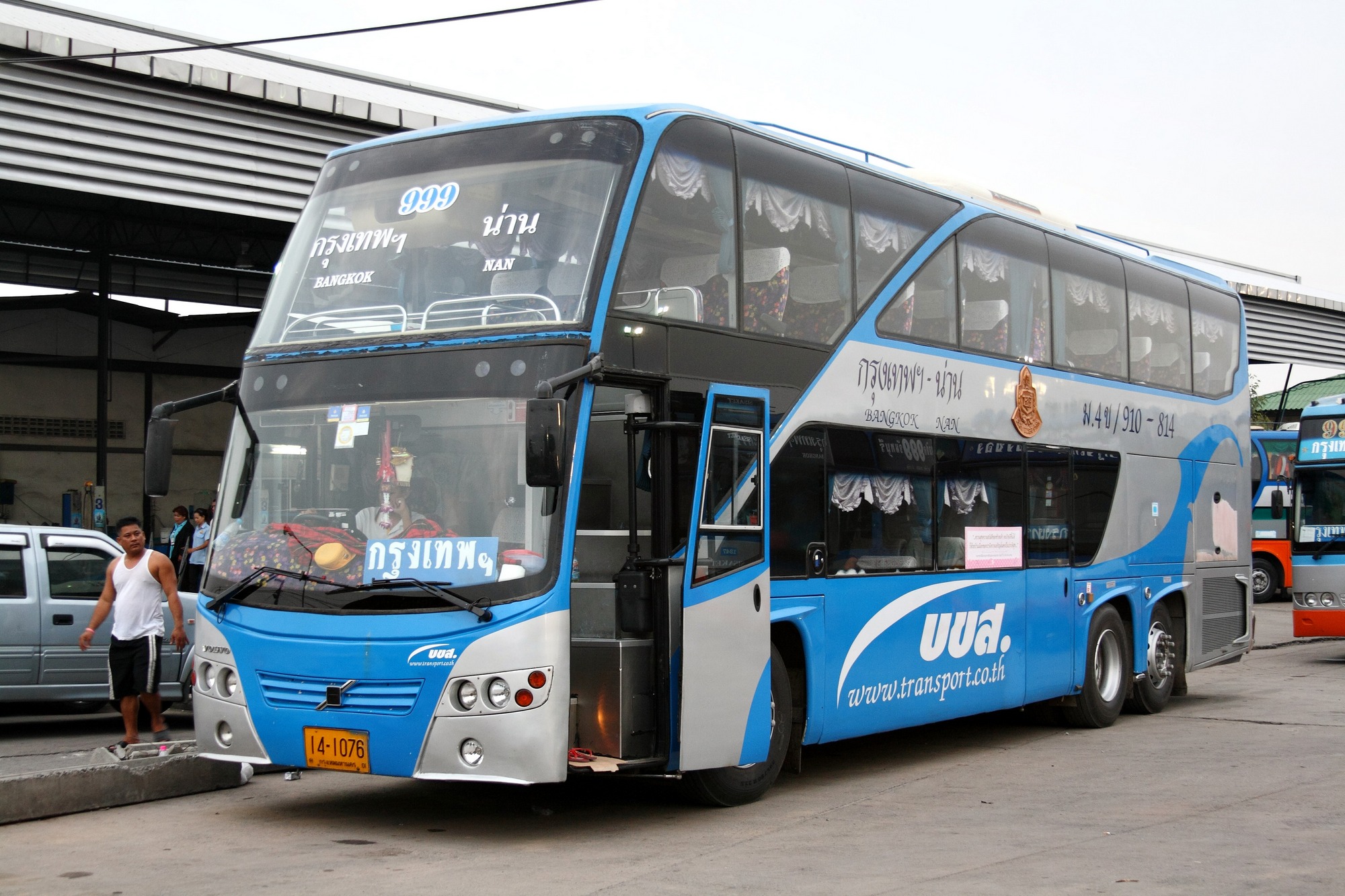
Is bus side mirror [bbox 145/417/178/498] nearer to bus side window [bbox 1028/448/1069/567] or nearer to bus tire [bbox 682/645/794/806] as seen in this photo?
bus tire [bbox 682/645/794/806]

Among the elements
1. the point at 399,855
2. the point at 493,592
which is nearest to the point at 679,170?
the point at 493,592

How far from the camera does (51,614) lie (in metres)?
11.8

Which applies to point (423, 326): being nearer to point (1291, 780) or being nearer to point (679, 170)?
point (679, 170)

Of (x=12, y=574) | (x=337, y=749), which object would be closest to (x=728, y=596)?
(x=337, y=749)

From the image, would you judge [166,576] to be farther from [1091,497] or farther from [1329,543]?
[1329,543]

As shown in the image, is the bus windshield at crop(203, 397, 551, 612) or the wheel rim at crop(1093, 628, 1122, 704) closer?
the bus windshield at crop(203, 397, 551, 612)

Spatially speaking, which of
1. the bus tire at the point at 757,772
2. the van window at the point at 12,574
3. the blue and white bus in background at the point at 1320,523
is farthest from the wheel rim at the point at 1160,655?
the van window at the point at 12,574

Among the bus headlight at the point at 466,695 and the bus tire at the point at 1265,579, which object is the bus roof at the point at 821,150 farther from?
the bus tire at the point at 1265,579

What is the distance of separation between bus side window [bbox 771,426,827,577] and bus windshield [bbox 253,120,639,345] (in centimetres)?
205

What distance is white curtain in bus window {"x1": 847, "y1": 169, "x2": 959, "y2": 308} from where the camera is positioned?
9.92m

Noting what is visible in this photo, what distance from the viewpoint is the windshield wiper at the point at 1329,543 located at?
704 inches

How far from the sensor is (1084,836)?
25.8 feet

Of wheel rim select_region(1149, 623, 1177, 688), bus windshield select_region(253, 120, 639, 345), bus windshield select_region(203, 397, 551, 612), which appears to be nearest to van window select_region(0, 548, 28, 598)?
bus windshield select_region(203, 397, 551, 612)

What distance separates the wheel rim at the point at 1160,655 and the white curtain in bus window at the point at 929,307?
476cm
